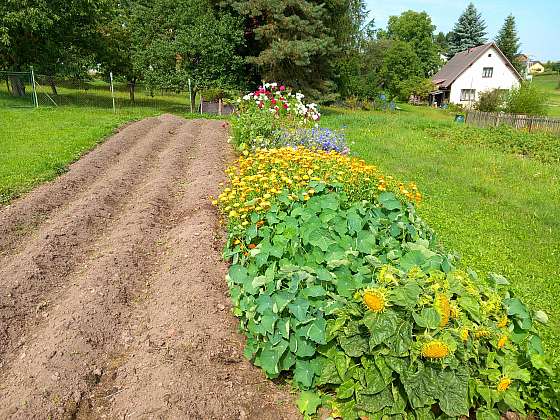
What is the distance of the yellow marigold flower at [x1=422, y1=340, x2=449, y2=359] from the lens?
214cm

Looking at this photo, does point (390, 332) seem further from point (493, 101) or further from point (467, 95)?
point (467, 95)

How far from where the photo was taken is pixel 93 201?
5.79 m

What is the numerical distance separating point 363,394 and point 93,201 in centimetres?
463

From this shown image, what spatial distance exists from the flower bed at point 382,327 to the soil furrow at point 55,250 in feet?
5.82

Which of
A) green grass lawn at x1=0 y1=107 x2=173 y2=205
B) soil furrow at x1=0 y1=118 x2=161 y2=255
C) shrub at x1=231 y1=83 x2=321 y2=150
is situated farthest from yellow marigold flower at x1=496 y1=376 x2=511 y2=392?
green grass lawn at x1=0 y1=107 x2=173 y2=205

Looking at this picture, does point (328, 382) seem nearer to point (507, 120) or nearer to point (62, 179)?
point (62, 179)

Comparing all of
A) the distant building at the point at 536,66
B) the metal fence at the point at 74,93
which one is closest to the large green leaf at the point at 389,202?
the metal fence at the point at 74,93

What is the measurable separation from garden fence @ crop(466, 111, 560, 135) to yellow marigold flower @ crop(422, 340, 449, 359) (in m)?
18.6

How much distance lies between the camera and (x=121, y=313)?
356 cm

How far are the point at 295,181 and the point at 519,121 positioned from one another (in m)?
18.9

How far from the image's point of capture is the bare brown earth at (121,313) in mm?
2641

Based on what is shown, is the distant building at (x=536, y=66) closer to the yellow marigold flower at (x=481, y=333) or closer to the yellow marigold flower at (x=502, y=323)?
the yellow marigold flower at (x=502, y=323)

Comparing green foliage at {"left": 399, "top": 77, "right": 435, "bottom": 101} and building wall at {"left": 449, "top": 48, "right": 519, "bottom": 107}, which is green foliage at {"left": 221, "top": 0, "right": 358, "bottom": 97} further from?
building wall at {"left": 449, "top": 48, "right": 519, "bottom": 107}

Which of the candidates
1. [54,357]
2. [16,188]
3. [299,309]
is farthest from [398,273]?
[16,188]
